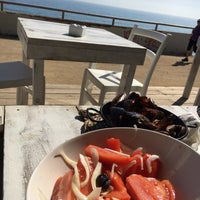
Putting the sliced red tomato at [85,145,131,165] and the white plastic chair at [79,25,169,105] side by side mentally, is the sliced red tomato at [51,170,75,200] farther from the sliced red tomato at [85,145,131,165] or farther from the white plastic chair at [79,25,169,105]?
the white plastic chair at [79,25,169,105]

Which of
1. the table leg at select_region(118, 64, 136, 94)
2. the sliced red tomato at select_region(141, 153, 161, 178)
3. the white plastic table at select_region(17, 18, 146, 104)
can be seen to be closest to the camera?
the sliced red tomato at select_region(141, 153, 161, 178)

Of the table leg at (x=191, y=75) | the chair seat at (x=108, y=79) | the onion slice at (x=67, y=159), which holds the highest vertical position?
the onion slice at (x=67, y=159)

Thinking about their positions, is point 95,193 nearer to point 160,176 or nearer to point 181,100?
point 160,176

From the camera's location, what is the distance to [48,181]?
1.96 feet

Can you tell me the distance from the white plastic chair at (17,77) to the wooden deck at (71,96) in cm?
65

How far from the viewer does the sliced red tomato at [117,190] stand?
55 cm

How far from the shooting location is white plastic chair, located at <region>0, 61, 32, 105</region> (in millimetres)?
2174

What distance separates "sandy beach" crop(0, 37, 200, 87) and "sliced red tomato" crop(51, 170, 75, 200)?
3820mm

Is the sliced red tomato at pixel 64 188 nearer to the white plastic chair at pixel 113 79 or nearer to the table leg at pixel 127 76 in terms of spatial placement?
the table leg at pixel 127 76

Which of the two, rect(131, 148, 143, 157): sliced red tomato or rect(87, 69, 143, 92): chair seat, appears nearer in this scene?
rect(131, 148, 143, 157): sliced red tomato

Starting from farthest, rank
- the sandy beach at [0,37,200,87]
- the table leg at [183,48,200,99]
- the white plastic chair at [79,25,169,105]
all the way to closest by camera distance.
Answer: the sandy beach at [0,37,200,87], the table leg at [183,48,200,99], the white plastic chair at [79,25,169,105]

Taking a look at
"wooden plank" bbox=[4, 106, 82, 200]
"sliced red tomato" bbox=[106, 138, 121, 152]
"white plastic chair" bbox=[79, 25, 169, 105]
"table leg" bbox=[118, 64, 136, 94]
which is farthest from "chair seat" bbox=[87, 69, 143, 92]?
"sliced red tomato" bbox=[106, 138, 121, 152]

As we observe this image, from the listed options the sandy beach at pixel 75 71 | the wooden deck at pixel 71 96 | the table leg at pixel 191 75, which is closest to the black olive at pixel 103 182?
the wooden deck at pixel 71 96

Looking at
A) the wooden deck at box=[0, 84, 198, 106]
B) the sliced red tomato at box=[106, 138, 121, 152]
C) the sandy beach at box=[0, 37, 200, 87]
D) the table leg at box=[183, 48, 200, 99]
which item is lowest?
the sandy beach at box=[0, 37, 200, 87]
